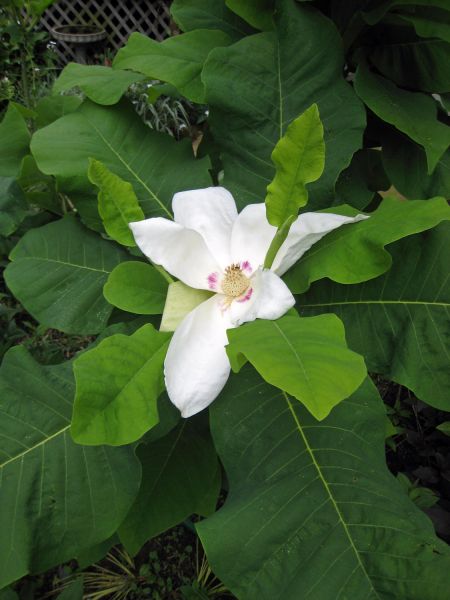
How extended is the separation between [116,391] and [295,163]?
1.10ft

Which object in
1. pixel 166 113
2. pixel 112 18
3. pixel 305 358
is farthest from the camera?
pixel 112 18

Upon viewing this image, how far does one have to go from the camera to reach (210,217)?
0.82 metres

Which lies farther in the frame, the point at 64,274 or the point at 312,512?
the point at 64,274

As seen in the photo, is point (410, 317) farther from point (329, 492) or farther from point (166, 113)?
point (166, 113)

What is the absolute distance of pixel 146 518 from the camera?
0.95m

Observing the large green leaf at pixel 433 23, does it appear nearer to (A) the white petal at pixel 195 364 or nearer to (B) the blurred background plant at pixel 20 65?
(A) the white petal at pixel 195 364

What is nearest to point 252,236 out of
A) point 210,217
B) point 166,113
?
point 210,217

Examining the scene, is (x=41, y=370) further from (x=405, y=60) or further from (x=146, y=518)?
(x=405, y=60)

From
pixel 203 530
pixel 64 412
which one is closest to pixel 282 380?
pixel 203 530

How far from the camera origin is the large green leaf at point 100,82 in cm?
91

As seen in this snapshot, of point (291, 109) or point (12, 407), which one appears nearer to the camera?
point (12, 407)

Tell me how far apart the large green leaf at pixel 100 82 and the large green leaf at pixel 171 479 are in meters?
0.56

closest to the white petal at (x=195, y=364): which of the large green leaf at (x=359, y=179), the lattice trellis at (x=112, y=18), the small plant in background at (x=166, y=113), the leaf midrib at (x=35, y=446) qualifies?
the leaf midrib at (x=35, y=446)

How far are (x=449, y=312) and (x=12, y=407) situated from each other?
2.04 feet
